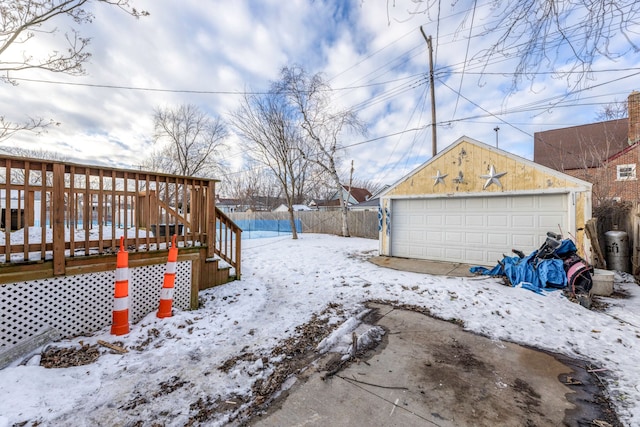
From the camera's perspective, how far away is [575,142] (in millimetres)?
18375

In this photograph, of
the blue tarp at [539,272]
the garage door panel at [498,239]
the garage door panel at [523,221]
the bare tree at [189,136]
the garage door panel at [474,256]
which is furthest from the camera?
the bare tree at [189,136]

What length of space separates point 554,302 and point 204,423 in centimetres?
Answer: 493

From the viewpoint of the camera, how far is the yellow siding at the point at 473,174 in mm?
6175

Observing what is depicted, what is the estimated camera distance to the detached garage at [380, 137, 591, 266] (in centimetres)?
598

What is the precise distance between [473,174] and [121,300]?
774 centimetres

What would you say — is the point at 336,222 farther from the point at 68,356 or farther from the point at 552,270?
the point at 68,356

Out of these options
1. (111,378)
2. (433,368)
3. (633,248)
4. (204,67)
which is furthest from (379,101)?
(111,378)

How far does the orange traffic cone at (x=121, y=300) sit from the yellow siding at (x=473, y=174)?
7346mm

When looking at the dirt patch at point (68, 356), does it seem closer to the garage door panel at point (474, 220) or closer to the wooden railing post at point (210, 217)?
the wooden railing post at point (210, 217)

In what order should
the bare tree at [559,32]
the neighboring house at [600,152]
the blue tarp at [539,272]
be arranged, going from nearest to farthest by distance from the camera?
the bare tree at [559,32] → the blue tarp at [539,272] → the neighboring house at [600,152]

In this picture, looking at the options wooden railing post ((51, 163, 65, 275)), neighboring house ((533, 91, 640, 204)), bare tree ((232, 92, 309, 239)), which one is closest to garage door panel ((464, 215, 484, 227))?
neighboring house ((533, 91, 640, 204))

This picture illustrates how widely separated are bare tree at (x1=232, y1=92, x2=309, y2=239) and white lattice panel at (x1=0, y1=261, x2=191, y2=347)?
1033 centimetres

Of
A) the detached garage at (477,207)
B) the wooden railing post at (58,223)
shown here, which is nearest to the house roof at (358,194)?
the detached garage at (477,207)

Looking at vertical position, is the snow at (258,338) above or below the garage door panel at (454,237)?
below
